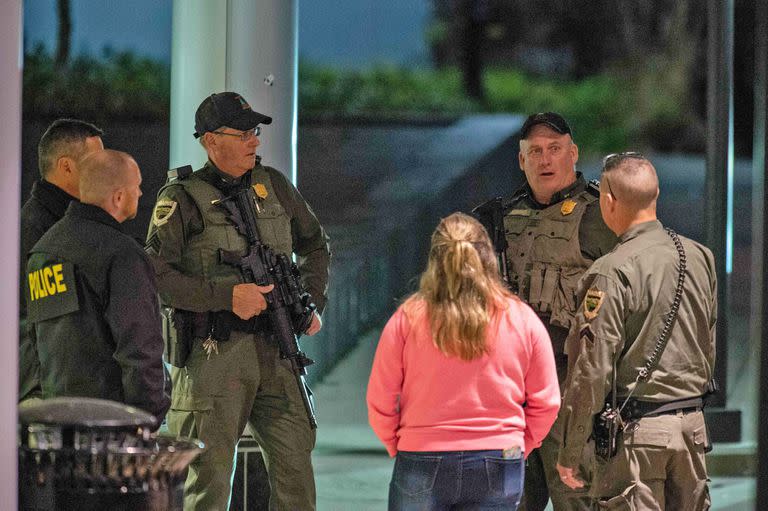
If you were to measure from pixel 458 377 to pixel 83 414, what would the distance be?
109 cm

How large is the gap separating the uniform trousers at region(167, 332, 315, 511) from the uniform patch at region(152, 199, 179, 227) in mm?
485

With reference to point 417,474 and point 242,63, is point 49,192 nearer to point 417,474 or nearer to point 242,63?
point 242,63

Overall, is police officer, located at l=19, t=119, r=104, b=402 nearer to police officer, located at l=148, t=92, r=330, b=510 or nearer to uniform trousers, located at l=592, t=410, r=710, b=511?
police officer, located at l=148, t=92, r=330, b=510

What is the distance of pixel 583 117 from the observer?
2480 centimetres

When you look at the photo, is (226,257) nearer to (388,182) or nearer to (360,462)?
(360,462)

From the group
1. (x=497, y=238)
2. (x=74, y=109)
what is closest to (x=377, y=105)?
(x=74, y=109)

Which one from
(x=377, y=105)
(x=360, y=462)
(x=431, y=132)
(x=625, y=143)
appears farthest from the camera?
(x=625, y=143)

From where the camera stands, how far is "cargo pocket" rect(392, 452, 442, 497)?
12.6 ft

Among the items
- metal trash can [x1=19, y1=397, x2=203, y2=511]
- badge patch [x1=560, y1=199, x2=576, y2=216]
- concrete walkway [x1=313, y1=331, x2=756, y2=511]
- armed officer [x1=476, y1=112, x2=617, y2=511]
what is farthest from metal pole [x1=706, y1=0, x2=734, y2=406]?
metal trash can [x1=19, y1=397, x2=203, y2=511]

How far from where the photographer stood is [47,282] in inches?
163

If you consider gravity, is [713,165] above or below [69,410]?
above

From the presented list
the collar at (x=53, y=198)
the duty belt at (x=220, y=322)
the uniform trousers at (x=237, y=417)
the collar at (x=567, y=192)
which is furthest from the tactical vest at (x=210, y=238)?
the collar at (x=567, y=192)

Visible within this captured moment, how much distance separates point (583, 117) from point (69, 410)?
71.8ft

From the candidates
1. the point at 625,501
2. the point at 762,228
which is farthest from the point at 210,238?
the point at 762,228
